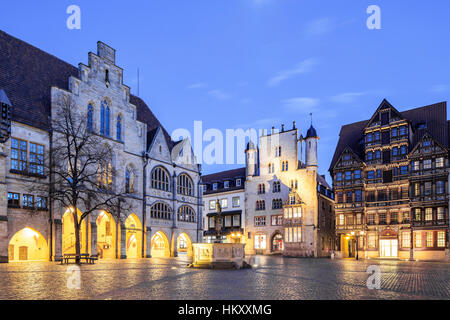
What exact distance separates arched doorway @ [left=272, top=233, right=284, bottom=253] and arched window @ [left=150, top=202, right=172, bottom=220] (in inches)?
792

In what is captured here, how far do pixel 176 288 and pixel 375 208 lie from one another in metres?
45.3

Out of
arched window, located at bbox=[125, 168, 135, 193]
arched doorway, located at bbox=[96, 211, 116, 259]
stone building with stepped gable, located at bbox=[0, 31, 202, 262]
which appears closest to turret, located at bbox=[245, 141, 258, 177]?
stone building with stepped gable, located at bbox=[0, 31, 202, 262]

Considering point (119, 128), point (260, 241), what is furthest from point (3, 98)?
point (260, 241)

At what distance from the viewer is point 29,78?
125 feet

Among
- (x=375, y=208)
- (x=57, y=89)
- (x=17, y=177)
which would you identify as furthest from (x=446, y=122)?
(x=17, y=177)

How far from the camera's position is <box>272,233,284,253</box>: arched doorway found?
63803mm

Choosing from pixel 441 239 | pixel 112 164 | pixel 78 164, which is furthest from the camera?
pixel 441 239

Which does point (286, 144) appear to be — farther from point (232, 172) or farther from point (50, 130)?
point (50, 130)

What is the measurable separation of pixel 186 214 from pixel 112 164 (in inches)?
553

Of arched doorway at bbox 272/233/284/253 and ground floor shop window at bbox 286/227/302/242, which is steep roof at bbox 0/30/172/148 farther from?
arched doorway at bbox 272/233/284/253

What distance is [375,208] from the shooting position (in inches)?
2173

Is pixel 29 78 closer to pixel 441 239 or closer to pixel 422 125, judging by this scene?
pixel 422 125

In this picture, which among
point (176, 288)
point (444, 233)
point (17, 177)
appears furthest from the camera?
point (444, 233)

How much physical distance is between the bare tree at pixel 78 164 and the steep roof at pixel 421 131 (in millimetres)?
34664
